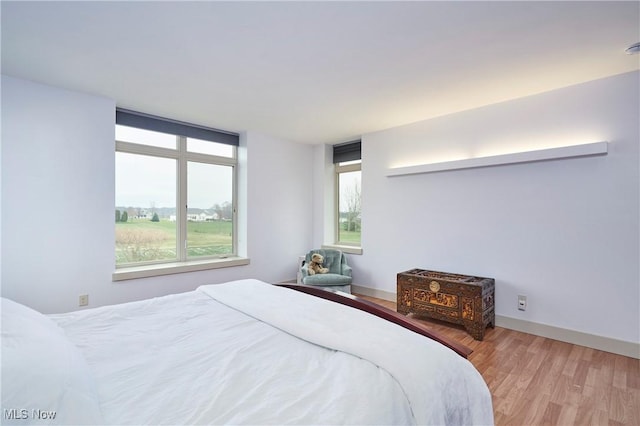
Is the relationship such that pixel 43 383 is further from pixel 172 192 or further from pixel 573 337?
pixel 573 337

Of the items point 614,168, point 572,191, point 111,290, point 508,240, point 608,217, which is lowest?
point 111,290

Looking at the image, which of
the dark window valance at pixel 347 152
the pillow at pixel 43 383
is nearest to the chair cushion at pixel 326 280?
the dark window valance at pixel 347 152

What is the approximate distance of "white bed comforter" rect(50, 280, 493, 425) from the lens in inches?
37.4

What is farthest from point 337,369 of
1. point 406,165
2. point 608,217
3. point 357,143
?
point 357,143

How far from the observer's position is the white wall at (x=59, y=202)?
2631mm

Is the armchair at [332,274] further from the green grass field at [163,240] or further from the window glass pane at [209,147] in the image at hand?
the window glass pane at [209,147]

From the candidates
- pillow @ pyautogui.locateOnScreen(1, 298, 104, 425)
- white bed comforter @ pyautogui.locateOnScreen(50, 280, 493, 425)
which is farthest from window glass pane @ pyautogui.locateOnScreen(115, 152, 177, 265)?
pillow @ pyautogui.locateOnScreen(1, 298, 104, 425)

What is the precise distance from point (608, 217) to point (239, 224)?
4166mm

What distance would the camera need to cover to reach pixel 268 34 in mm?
2010

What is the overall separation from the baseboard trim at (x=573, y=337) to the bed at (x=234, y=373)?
7.25 ft

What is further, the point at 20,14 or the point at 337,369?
the point at 20,14

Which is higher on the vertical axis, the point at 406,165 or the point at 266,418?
the point at 406,165

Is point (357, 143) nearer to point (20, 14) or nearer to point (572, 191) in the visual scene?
point (572, 191)

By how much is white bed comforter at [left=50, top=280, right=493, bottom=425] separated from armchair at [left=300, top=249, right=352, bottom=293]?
89.6 inches
